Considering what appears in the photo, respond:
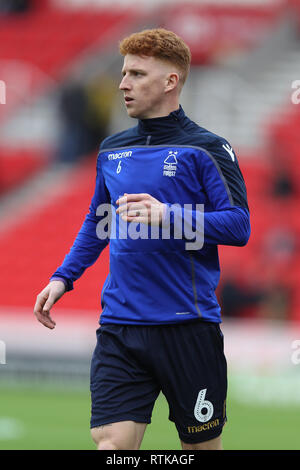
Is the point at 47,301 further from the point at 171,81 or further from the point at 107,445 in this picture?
the point at 171,81

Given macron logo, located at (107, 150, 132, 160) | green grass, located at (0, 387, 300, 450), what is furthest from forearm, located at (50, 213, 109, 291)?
green grass, located at (0, 387, 300, 450)

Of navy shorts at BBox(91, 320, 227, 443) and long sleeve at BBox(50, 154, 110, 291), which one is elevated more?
long sleeve at BBox(50, 154, 110, 291)

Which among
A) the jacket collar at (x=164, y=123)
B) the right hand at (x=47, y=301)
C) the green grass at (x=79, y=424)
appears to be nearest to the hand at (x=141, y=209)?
the jacket collar at (x=164, y=123)

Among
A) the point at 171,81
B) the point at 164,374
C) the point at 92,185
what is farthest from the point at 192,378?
the point at 92,185

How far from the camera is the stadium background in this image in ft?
31.4

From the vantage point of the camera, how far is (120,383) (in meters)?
3.89

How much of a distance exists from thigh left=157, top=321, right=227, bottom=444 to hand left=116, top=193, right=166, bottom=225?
551 millimetres

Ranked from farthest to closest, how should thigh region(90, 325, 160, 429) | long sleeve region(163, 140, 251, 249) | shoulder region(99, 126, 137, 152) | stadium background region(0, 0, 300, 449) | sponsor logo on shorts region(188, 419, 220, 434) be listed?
1. stadium background region(0, 0, 300, 449)
2. shoulder region(99, 126, 137, 152)
3. sponsor logo on shorts region(188, 419, 220, 434)
4. thigh region(90, 325, 160, 429)
5. long sleeve region(163, 140, 251, 249)

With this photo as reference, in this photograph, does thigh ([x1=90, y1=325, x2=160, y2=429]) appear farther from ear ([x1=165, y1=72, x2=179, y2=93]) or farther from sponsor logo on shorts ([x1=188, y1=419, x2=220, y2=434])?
ear ([x1=165, y1=72, x2=179, y2=93])

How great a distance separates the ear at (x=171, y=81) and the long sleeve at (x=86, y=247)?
0.47 meters

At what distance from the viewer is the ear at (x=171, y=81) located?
13.3ft

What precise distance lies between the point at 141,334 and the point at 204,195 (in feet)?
2.03

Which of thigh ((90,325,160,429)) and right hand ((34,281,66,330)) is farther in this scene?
right hand ((34,281,66,330))

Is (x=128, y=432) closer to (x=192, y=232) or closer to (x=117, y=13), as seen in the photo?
(x=192, y=232)
